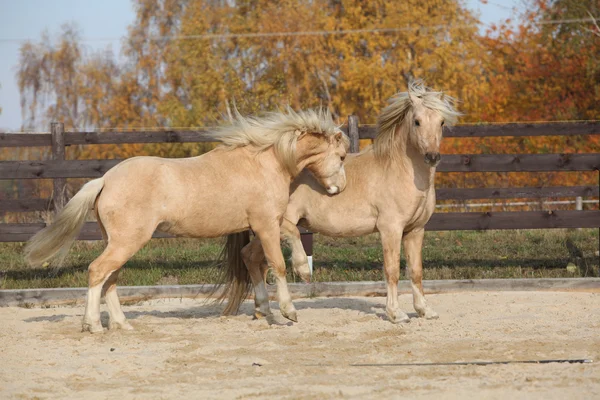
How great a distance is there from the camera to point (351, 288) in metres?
8.96

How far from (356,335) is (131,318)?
2258mm

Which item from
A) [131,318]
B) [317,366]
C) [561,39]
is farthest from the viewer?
[561,39]

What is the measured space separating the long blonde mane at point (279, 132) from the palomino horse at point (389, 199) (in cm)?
46

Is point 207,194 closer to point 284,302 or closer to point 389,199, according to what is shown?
point 284,302

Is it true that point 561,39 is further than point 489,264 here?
Yes

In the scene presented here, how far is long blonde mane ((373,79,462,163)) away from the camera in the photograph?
7180 mm

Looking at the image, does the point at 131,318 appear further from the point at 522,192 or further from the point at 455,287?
the point at 522,192

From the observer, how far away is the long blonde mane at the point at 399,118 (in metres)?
7.18

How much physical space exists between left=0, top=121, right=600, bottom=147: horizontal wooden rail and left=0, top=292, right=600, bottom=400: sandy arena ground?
2423 millimetres

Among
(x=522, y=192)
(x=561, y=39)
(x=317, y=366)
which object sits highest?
(x=561, y=39)

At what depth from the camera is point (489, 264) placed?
10727mm

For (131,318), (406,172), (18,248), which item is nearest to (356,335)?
(406,172)

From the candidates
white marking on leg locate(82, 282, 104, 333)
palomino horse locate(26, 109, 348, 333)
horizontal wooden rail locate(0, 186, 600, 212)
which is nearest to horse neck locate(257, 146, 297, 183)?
palomino horse locate(26, 109, 348, 333)

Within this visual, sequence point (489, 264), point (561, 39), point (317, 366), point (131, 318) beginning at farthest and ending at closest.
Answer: point (561, 39) < point (489, 264) < point (131, 318) < point (317, 366)
